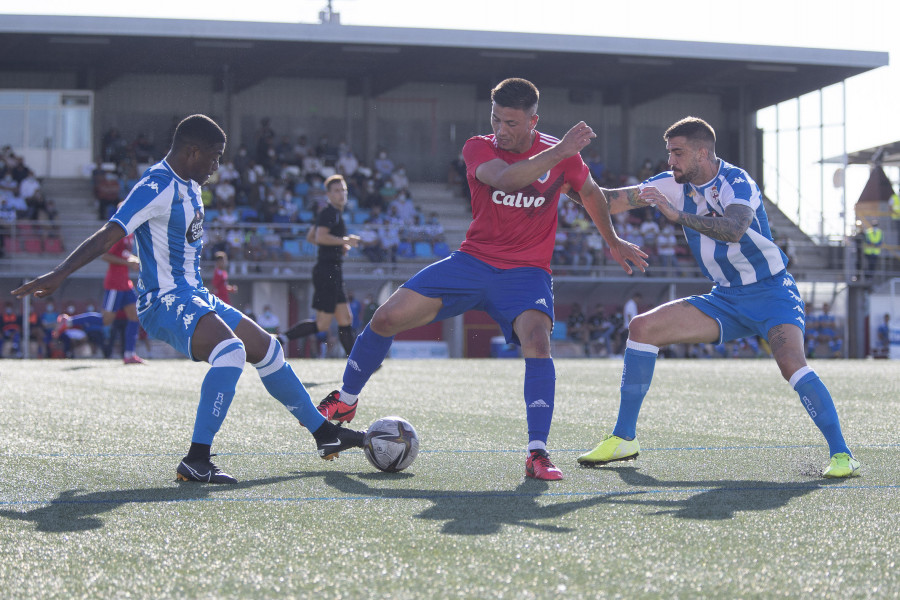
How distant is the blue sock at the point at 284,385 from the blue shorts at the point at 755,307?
2.01 meters

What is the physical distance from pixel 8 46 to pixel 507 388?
2451 centimetres

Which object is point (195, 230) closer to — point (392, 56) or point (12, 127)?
point (392, 56)

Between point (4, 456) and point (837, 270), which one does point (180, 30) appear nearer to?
point (837, 270)

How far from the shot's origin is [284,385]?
4785 mm

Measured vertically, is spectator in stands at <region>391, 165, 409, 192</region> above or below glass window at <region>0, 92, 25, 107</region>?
below

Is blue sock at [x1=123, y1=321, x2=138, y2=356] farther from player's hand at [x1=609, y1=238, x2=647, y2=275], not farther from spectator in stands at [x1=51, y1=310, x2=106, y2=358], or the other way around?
player's hand at [x1=609, y1=238, x2=647, y2=275]

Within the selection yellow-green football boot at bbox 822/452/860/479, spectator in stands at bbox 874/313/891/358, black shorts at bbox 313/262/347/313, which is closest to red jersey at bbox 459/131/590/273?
yellow-green football boot at bbox 822/452/860/479

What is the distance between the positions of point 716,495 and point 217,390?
214 cm

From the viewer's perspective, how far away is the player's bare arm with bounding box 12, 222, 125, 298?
4078 millimetres

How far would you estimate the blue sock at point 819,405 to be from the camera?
4.66 metres

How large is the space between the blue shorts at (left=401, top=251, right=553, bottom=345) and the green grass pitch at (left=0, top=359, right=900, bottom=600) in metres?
0.75

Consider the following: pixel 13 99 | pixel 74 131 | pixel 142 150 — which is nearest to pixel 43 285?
pixel 142 150

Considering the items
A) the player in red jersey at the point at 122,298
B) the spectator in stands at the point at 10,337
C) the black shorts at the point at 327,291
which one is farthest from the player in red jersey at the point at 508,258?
the spectator in stands at the point at 10,337

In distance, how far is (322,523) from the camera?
3.31m
